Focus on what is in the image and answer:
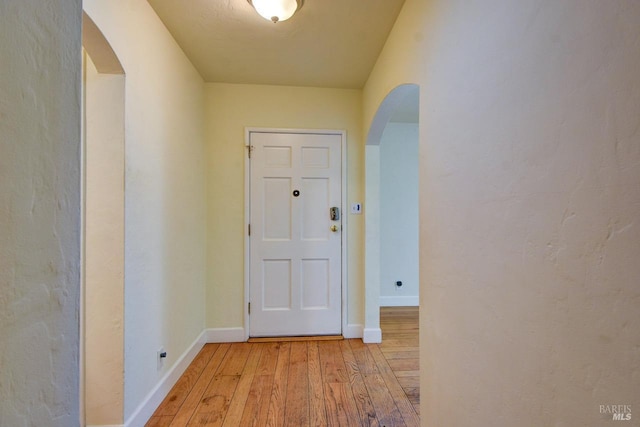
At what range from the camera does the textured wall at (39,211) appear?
1.24 ft

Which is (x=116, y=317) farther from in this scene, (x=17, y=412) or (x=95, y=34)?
(x=95, y=34)

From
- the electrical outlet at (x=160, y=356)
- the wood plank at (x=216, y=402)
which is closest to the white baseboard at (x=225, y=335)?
the wood plank at (x=216, y=402)

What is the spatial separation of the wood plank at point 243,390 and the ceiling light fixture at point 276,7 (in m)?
2.26

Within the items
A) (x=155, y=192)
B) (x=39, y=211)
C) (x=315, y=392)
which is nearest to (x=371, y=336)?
(x=315, y=392)

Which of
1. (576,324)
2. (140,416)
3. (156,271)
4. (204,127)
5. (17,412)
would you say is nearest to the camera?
(17,412)

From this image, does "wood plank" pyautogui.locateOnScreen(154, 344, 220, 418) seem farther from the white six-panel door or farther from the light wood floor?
the white six-panel door

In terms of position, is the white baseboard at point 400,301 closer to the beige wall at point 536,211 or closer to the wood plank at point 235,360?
the wood plank at point 235,360

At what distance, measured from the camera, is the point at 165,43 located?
5.69ft

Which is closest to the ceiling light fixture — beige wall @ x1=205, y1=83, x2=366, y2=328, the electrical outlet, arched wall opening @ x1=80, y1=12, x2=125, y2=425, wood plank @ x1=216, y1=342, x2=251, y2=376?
arched wall opening @ x1=80, y1=12, x2=125, y2=425

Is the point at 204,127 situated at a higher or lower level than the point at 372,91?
lower

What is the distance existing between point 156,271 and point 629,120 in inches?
78.8

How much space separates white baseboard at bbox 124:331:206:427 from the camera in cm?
141

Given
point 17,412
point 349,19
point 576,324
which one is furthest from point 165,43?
point 576,324

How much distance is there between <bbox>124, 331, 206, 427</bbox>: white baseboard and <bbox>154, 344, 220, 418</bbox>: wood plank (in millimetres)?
26
